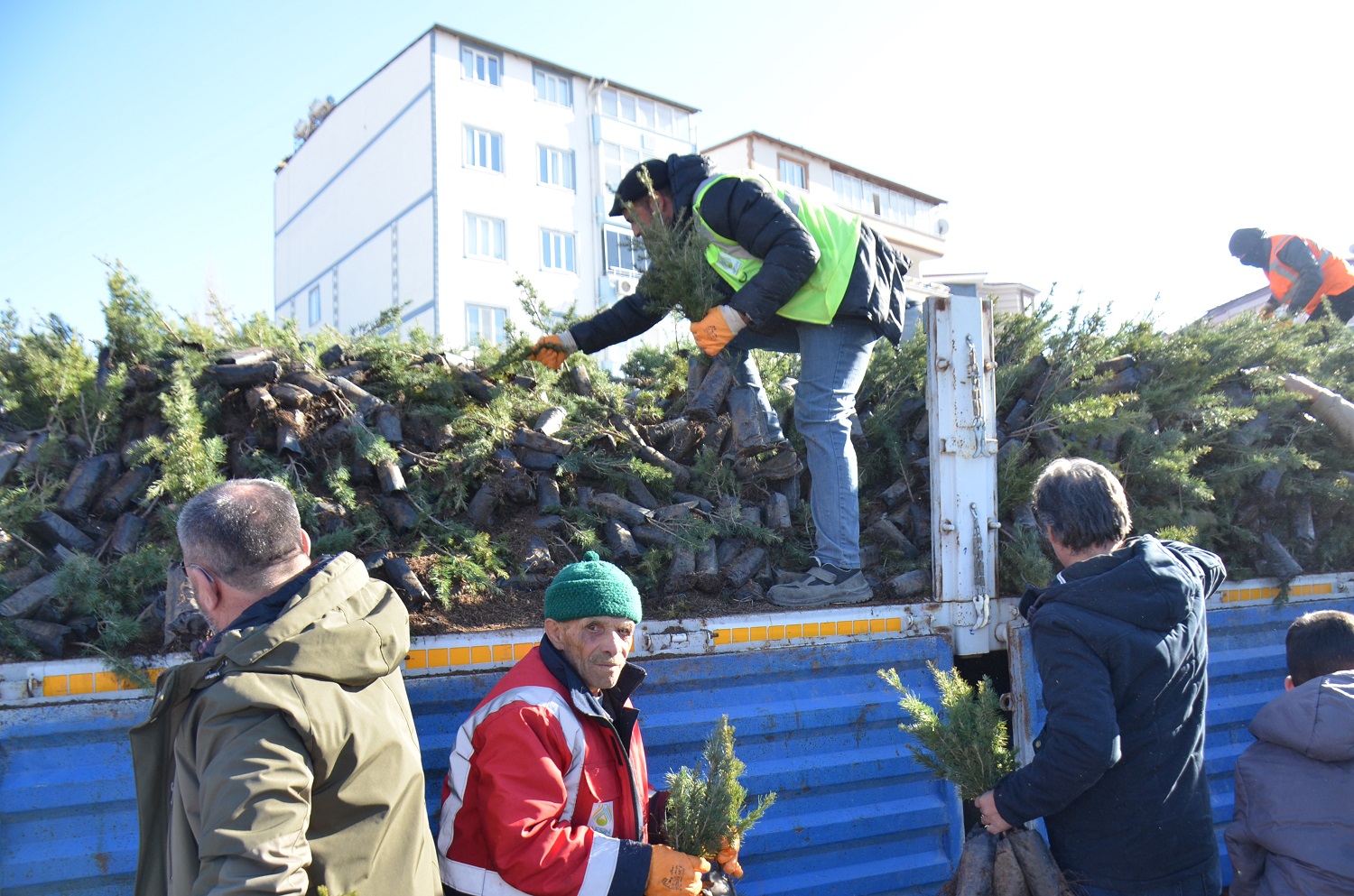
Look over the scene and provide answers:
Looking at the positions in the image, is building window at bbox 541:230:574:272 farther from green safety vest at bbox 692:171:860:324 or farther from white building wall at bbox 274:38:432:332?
green safety vest at bbox 692:171:860:324

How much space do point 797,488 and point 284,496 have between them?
2.89m

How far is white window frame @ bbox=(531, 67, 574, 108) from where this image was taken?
32562mm

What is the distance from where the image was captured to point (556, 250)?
3184 cm

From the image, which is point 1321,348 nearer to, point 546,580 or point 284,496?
point 546,580

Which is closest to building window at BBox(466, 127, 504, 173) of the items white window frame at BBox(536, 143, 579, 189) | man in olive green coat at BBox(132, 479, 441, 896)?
white window frame at BBox(536, 143, 579, 189)

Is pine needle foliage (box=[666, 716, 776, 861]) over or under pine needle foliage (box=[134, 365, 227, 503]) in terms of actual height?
under

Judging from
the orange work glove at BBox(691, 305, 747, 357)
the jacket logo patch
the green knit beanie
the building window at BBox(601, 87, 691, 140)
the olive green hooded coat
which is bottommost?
the jacket logo patch

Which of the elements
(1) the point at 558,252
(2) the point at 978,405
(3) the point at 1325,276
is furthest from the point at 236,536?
(1) the point at 558,252

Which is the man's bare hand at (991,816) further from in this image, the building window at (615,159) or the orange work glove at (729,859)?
the building window at (615,159)

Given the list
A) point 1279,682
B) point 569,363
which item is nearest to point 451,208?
A: point 569,363

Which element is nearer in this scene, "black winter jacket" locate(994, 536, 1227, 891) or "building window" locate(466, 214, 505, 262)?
"black winter jacket" locate(994, 536, 1227, 891)

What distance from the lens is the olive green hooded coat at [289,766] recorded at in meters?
1.74

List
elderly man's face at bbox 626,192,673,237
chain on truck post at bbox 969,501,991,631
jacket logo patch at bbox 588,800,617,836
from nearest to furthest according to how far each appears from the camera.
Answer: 1. jacket logo patch at bbox 588,800,617,836
2. chain on truck post at bbox 969,501,991,631
3. elderly man's face at bbox 626,192,673,237

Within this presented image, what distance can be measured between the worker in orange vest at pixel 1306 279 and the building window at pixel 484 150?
26863mm
